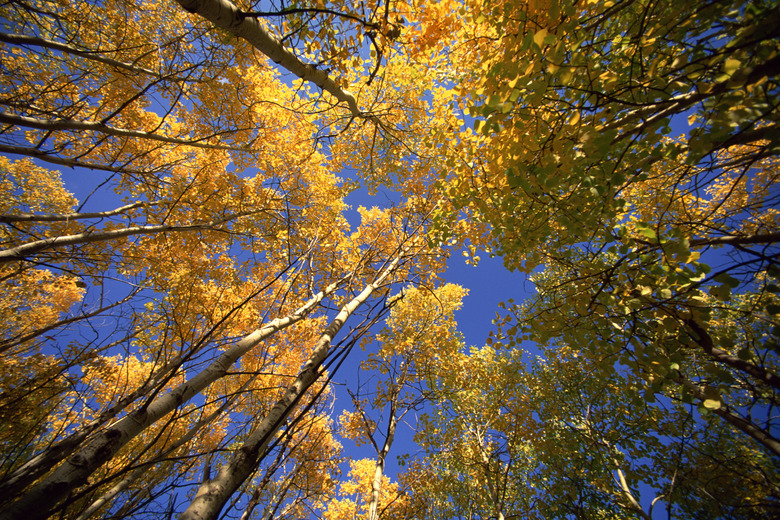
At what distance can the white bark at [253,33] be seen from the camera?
1838 mm

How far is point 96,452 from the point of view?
66.1 inches

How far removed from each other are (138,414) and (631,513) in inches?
304

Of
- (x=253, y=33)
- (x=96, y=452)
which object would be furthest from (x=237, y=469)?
(x=253, y=33)

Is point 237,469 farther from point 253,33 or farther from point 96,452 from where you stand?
point 253,33

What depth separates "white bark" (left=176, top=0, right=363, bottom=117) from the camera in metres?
1.84

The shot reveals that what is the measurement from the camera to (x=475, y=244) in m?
4.96

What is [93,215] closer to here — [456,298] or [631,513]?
[456,298]

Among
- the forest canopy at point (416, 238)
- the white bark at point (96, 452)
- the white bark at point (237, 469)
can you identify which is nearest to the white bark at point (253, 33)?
the forest canopy at point (416, 238)

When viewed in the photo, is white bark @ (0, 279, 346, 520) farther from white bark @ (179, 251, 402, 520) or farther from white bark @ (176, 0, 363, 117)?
white bark @ (176, 0, 363, 117)

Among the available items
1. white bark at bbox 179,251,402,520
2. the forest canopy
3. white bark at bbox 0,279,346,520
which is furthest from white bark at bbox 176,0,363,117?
white bark at bbox 0,279,346,520

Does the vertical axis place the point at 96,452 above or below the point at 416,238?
below

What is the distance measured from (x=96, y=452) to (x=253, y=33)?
324cm

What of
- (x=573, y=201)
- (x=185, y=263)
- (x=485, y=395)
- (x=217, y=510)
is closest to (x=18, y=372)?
(x=185, y=263)

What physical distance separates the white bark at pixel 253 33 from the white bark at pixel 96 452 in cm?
280
